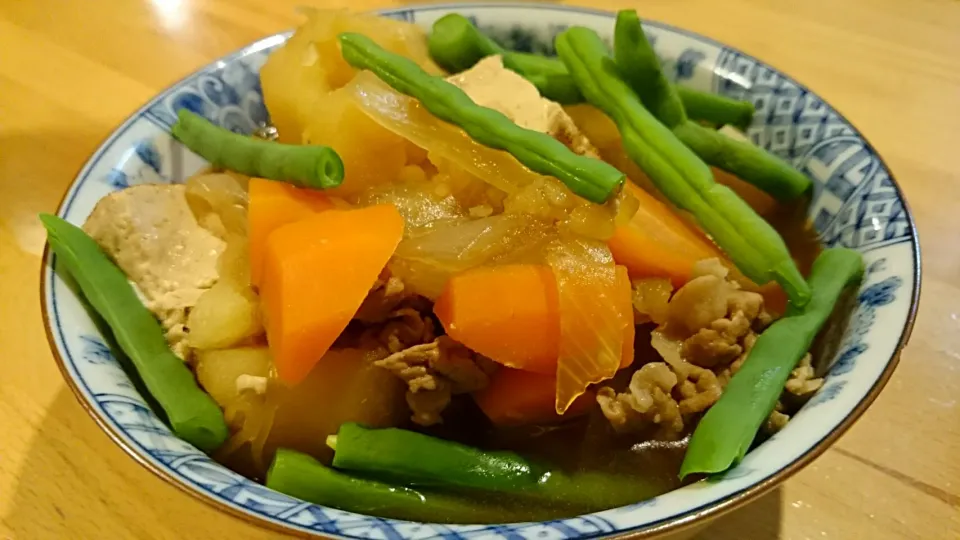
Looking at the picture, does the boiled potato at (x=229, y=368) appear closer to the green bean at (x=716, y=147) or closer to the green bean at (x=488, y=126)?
the green bean at (x=488, y=126)

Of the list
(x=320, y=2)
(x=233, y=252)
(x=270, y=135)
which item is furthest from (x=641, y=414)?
(x=320, y=2)

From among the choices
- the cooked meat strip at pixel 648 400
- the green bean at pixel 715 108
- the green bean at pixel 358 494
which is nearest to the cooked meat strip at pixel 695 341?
the cooked meat strip at pixel 648 400

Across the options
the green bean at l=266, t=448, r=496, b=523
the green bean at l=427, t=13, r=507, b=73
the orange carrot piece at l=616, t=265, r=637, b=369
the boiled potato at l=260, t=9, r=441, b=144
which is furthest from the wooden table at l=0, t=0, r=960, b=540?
the green bean at l=427, t=13, r=507, b=73

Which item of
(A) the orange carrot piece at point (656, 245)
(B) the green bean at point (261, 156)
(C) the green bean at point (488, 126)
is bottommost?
(A) the orange carrot piece at point (656, 245)

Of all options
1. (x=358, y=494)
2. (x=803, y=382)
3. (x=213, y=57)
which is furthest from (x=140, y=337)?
(x=213, y=57)

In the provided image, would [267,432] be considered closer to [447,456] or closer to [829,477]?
[447,456]
